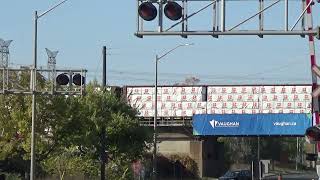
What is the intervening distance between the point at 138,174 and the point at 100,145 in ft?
25.5

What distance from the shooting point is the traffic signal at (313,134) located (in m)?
19.8

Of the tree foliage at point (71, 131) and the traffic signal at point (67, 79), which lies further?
the tree foliage at point (71, 131)

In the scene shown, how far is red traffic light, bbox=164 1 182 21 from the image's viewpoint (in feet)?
68.3

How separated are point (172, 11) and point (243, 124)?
2441 inches

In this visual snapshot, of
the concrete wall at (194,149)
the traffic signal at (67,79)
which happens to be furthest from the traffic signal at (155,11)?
the concrete wall at (194,149)

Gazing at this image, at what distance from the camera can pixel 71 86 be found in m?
35.8

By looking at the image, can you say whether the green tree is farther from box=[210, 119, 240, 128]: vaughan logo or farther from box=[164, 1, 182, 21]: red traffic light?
box=[210, 119, 240, 128]: vaughan logo

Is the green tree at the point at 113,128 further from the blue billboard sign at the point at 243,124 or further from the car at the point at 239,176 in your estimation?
the blue billboard sign at the point at 243,124

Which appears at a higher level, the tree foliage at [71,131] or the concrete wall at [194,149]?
the tree foliage at [71,131]

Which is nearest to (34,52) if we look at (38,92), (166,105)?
(38,92)

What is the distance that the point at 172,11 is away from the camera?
20891 mm

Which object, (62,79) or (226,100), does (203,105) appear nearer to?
(226,100)

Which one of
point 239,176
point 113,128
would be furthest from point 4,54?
point 239,176

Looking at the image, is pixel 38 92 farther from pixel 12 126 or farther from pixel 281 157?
pixel 281 157
